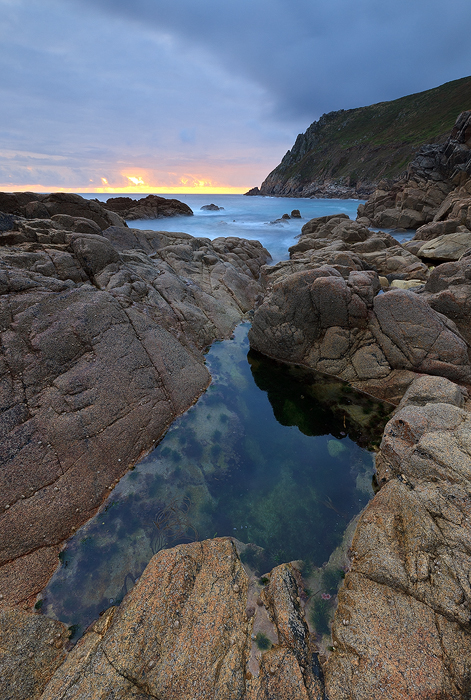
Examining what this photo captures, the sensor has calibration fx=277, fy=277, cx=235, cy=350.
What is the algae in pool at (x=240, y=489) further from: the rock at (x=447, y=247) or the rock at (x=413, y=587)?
the rock at (x=447, y=247)

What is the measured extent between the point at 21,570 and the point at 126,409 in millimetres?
4750

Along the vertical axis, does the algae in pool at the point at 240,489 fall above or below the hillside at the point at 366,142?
below

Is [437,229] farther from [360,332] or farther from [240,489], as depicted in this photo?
[240,489]

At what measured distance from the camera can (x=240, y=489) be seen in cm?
876

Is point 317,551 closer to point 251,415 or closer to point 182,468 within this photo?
point 182,468

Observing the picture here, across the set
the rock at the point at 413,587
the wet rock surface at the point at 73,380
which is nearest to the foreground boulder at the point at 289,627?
the rock at the point at 413,587

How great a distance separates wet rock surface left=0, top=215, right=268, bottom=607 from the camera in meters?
7.34

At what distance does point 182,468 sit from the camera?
365 inches

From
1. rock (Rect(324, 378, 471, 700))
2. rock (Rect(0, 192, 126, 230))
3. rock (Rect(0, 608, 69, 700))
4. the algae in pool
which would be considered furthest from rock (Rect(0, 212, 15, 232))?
rock (Rect(324, 378, 471, 700))

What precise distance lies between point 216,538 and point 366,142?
7294 inches

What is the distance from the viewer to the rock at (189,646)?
4.46m

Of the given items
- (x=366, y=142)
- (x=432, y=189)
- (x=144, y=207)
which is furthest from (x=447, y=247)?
(x=366, y=142)

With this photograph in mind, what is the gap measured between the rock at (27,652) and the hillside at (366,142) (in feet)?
447

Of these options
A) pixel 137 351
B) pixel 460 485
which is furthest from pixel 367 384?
pixel 137 351
